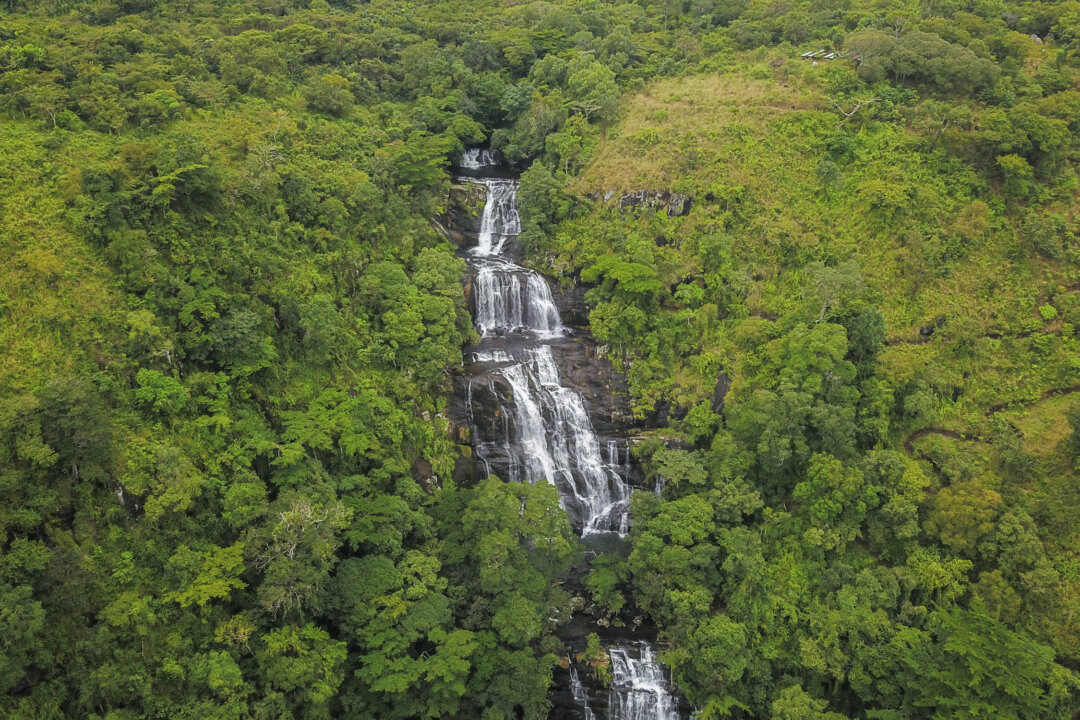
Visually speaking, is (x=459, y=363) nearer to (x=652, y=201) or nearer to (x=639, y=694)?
(x=639, y=694)

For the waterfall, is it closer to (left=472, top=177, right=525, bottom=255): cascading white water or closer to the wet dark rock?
the wet dark rock

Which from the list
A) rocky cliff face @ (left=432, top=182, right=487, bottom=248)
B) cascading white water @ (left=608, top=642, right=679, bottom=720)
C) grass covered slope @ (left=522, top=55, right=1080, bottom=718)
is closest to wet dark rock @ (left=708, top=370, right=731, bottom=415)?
grass covered slope @ (left=522, top=55, right=1080, bottom=718)

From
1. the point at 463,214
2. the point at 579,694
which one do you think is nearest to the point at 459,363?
the point at 463,214

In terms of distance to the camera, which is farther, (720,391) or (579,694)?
Result: (720,391)

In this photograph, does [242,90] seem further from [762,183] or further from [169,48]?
[762,183]

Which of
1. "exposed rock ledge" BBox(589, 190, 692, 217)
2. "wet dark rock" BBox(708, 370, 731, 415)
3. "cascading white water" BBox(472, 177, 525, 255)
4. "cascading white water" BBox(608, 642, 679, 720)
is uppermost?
"exposed rock ledge" BBox(589, 190, 692, 217)

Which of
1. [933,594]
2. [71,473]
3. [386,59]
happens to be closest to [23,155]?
[71,473]
